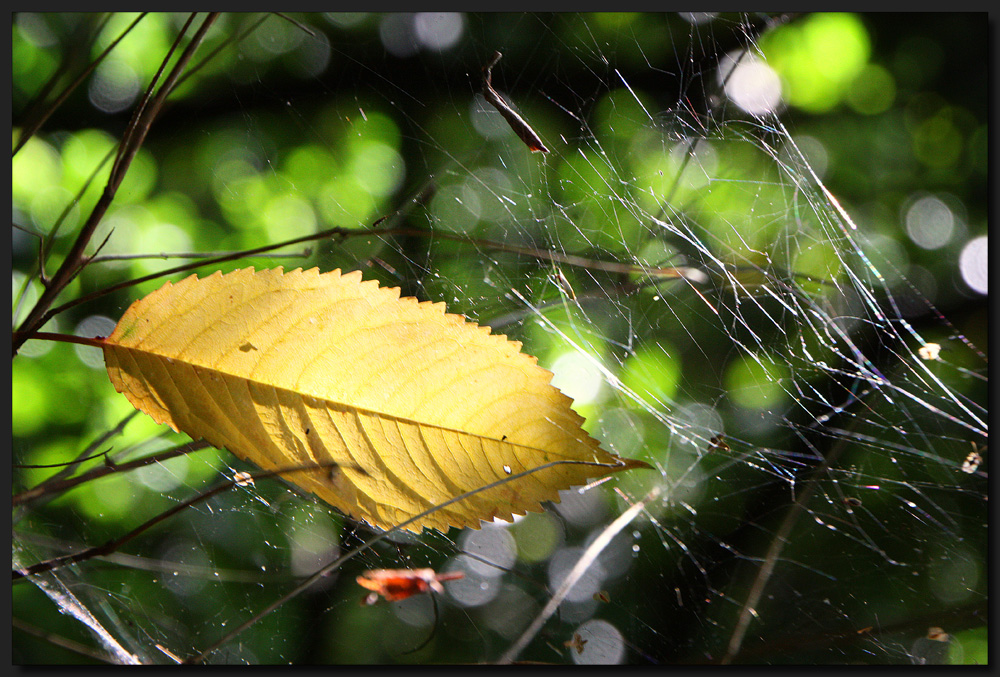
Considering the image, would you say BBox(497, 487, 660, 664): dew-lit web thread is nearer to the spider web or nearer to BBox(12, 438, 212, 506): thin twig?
the spider web

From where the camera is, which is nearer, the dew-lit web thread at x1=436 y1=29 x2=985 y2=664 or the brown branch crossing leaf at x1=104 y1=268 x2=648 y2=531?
the brown branch crossing leaf at x1=104 y1=268 x2=648 y2=531

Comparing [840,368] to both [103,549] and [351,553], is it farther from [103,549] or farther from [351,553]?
[103,549]

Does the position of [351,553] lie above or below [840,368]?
below

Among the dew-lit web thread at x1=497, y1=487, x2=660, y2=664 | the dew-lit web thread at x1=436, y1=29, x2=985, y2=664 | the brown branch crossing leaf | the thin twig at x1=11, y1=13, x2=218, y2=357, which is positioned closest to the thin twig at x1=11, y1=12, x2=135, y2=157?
the thin twig at x1=11, y1=13, x2=218, y2=357

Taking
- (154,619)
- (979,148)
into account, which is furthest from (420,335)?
(979,148)

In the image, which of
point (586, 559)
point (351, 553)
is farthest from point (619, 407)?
point (351, 553)

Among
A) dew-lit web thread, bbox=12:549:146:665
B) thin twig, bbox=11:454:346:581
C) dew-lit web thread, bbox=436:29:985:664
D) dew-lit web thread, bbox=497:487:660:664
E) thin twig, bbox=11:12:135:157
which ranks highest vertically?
dew-lit web thread, bbox=436:29:985:664
